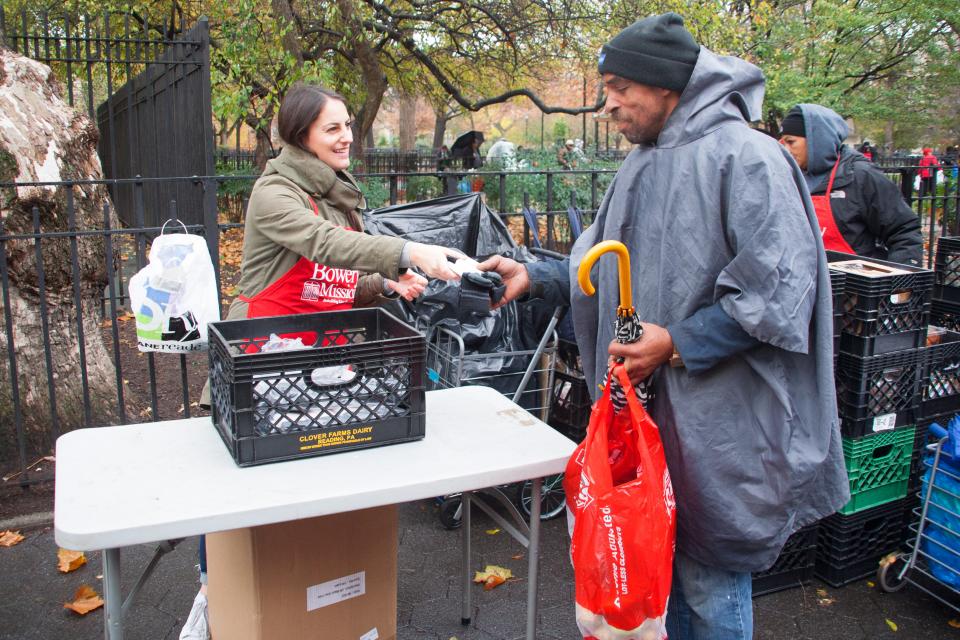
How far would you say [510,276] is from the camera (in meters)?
2.74

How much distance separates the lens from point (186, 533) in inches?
70.9

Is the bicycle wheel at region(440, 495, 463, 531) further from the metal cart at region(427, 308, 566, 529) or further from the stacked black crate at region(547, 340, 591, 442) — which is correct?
the stacked black crate at region(547, 340, 591, 442)

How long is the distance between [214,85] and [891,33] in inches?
580

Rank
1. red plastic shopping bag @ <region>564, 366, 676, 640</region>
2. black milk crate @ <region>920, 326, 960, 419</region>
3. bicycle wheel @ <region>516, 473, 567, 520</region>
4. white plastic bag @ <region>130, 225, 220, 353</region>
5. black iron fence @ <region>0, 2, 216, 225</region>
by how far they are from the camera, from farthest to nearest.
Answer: black iron fence @ <region>0, 2, 216, 225</region>
bicycle wheel @ <region>516, 473, 567, 520</region>
black milk crate @ <region>920, 326, 960, 419</region>
white plastic bag @ <region>130, 225, 220, 353</region>
red plastic shopping bag @ <region>564, 366, 676, 640</region>

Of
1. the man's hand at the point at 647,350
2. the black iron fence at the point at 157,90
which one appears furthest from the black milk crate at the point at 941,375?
the black iron fence at the point at 157,90

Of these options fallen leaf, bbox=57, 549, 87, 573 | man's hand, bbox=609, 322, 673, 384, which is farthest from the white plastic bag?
fallen leaf, bbox=57, 549, 87, 573

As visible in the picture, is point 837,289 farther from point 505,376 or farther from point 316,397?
point 316,397

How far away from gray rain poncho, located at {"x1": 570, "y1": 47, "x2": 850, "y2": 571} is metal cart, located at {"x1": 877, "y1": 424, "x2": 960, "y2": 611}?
1.45 metres

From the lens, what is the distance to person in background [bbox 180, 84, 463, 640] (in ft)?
8.76

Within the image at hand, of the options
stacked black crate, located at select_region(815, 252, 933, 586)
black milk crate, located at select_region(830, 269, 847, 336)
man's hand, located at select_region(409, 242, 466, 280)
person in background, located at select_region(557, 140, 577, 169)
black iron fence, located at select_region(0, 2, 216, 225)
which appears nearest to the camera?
man's hand, located at select_region(409, 242, 466, 280)

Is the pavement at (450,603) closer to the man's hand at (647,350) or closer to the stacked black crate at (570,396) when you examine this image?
the stacked black crate at (570,396)

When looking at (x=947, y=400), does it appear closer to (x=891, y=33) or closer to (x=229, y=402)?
(x=229, y=402)

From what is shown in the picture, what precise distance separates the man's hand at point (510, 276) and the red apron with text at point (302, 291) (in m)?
0.48

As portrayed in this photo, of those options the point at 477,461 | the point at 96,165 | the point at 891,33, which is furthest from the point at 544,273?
the point at 891,33
